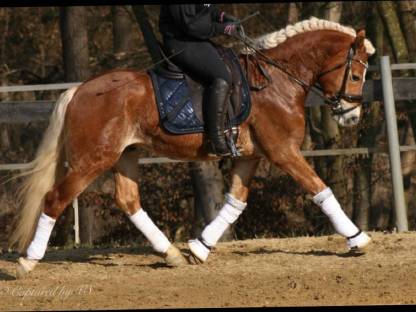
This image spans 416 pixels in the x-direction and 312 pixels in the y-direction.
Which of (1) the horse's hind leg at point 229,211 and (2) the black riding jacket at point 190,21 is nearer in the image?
(2) the black riding jacket at point 190,21

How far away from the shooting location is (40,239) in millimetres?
8891

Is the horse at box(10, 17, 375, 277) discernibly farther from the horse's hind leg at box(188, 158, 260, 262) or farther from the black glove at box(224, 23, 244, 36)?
the black glove at box(224, 23, 244, 36)

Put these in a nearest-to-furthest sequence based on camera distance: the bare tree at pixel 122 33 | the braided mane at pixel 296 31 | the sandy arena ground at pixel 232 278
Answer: the sandy arena ground at pixel 232 278 → the braided mane at pixel 296 31 → the bare tree at pixel 122 33

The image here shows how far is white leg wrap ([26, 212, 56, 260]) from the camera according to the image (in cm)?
889

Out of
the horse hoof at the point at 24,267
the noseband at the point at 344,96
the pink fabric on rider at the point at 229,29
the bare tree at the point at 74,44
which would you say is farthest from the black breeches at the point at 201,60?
the bare tree at the point at 74,44

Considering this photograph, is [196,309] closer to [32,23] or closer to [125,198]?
[125,198]

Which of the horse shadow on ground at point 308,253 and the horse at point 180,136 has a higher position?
→ the horse at point 180,136

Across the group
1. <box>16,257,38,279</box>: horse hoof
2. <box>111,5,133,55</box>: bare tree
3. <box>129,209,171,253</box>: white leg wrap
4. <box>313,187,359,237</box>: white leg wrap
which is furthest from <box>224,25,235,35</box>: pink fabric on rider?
<box>111,5,133,55</box>: bare tree

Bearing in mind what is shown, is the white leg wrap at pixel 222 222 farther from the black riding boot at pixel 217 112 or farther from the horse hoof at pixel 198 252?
the black riding boot at pixel 217 112

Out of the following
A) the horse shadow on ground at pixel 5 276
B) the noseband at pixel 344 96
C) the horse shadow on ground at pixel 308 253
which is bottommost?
the horse shadow on ground at pixel 308 253

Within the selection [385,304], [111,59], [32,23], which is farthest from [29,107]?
[32,23]

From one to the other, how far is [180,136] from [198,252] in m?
1.13

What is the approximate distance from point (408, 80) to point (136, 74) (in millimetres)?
3639

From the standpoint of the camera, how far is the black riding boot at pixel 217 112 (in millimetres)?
8852
